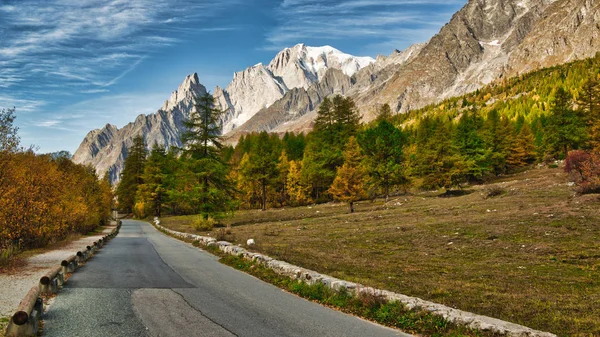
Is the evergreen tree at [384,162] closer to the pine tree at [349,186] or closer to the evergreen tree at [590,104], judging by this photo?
the pine tree at [349,186]

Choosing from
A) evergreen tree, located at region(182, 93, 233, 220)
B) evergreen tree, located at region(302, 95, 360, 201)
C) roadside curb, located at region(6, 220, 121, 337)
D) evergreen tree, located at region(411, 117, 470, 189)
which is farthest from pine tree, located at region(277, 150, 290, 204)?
roadside curb, located at region(6, 220, 121, 337)

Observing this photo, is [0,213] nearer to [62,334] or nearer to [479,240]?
[62,334]

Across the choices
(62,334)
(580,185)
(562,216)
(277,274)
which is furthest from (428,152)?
(62,334)

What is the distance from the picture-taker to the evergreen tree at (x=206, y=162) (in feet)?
136

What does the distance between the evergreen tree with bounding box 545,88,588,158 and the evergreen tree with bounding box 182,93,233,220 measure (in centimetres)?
7071

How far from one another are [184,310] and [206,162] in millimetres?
34196

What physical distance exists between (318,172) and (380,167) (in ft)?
47.2

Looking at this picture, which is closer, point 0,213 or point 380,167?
point 0,213

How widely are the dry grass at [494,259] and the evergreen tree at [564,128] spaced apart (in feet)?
173

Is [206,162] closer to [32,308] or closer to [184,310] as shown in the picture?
[184,310]

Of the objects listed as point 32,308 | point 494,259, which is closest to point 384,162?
point 494,259

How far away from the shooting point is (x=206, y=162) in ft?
138

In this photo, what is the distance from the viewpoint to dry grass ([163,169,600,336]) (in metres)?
9.26

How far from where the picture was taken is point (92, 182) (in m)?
47.8
